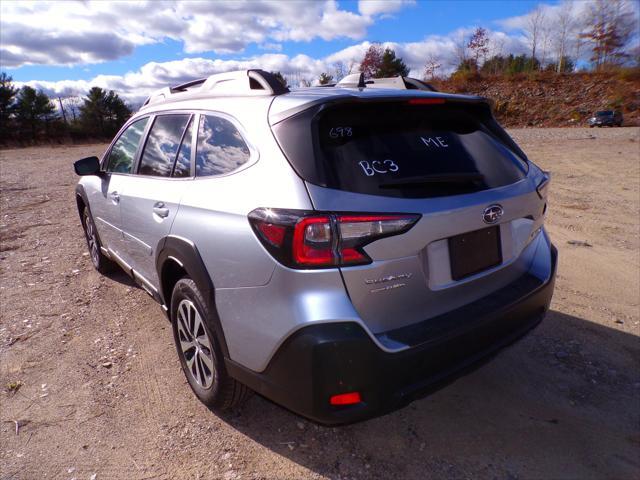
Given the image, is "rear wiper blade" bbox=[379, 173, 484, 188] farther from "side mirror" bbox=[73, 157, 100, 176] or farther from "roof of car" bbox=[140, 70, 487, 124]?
"side mirror" bbox=[73, 157, 100, 176]

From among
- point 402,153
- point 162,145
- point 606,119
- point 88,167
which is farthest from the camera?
point 606,119

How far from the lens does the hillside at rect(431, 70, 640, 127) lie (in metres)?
34.5

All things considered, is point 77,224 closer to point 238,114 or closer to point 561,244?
point 238,114

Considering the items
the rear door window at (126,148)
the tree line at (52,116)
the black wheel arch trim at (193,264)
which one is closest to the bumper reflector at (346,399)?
the black wheel arch trim at (193,264)

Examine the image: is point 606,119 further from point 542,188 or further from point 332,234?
point 332,234

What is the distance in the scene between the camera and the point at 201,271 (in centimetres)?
229

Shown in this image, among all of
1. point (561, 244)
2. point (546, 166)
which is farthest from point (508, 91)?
point (561, 244)

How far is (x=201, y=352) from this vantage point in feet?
8.49

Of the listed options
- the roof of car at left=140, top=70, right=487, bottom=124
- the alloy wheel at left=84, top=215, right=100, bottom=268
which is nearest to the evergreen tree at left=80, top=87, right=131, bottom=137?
the alloy wheel at left=84, top=215, right=100, bottom=268

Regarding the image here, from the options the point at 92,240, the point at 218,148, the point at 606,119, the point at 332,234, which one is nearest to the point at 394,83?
the point at 218,148

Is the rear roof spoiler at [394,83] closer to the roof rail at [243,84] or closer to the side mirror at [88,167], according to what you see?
the roof rail at [243,84]

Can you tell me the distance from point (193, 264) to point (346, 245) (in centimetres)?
97

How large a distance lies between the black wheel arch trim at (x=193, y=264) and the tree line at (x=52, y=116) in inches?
1789

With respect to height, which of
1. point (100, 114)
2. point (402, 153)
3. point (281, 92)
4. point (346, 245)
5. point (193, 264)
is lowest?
point (193, 264)
